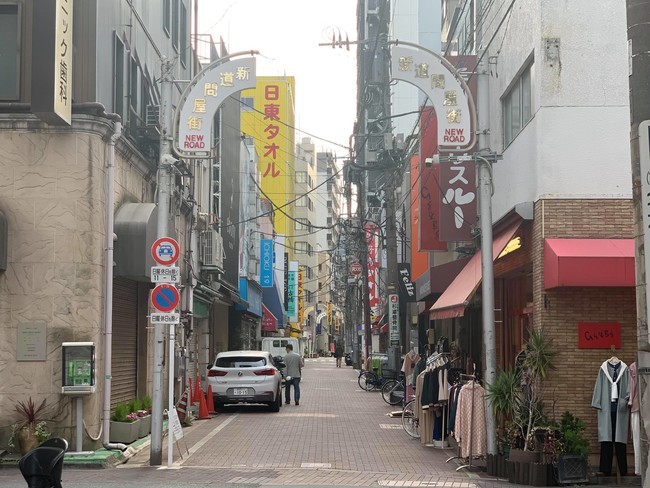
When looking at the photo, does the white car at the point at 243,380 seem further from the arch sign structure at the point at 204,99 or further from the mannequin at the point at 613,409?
the mannequin at the point at 613,409

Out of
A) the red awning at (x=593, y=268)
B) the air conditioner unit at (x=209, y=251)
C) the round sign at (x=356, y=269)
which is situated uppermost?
the round sign at (x=356, y=269)

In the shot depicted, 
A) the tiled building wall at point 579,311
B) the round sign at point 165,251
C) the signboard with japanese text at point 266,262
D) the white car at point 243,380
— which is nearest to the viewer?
the tiled building wall at point 579,311

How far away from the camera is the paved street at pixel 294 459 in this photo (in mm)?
12922

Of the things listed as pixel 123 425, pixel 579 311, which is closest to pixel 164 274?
pixel 123 425

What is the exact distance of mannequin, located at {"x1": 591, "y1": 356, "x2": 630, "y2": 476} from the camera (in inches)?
526

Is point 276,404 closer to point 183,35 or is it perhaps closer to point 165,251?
point 183,35

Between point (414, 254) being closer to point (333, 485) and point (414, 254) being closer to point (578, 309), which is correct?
point (578, 309)

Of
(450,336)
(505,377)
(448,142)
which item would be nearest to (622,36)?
(448,142)

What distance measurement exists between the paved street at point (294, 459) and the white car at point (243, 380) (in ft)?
3.21

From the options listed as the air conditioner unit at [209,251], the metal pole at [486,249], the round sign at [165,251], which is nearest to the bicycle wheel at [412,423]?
the metal pole at [486,249]

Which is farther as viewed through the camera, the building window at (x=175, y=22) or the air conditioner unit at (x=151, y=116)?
the building window at (x=175, y=22)

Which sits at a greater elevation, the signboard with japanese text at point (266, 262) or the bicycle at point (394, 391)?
the signboard with japanese text at point (266, 262)

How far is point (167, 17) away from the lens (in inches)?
919

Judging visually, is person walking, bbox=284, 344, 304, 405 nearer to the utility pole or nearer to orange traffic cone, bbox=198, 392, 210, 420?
orange traffic cone, bbox=198, 392, 210, 420
